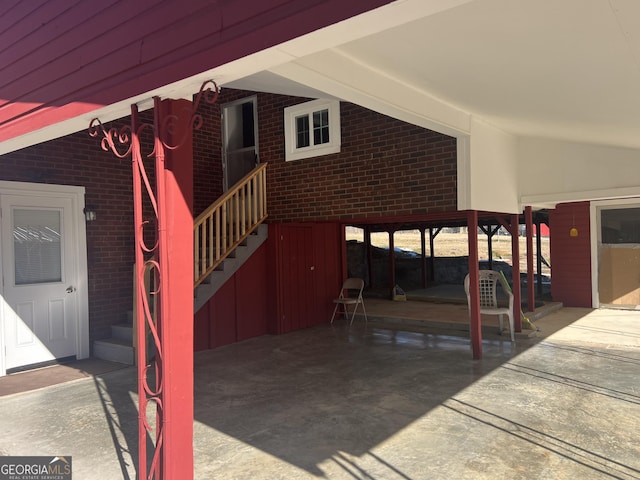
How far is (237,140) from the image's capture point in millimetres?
9148

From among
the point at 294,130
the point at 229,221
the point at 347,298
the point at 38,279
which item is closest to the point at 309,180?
the point at 294,130

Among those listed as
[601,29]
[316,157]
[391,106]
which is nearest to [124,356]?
[316,157]

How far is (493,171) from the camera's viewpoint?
655 centimetres

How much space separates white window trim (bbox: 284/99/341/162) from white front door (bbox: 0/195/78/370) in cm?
342

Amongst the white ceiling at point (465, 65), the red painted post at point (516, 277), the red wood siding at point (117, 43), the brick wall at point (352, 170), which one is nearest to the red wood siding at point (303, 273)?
the brick wall at point (352, 170)

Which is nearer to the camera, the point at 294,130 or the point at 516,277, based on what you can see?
the point at 516,277

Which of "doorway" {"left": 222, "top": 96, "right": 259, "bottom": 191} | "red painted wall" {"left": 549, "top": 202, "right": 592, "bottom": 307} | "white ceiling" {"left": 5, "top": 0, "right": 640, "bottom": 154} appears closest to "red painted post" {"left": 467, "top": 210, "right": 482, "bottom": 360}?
"white ceiling" {"left": 5, "top": 0, "right": 640, "bottom": 154}

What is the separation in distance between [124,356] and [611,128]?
243 inches

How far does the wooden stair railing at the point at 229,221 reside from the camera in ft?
22.3

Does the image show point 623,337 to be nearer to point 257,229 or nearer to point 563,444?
point 563,444

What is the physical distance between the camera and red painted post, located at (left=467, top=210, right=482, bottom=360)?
239 inches

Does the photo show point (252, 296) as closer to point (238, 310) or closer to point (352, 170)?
point (238, 310)

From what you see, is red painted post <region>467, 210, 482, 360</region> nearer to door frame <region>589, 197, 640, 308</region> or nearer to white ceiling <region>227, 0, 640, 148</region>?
white ceiling <region>227, 0, 640, 148</region>

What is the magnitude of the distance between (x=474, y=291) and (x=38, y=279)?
18.6ft
